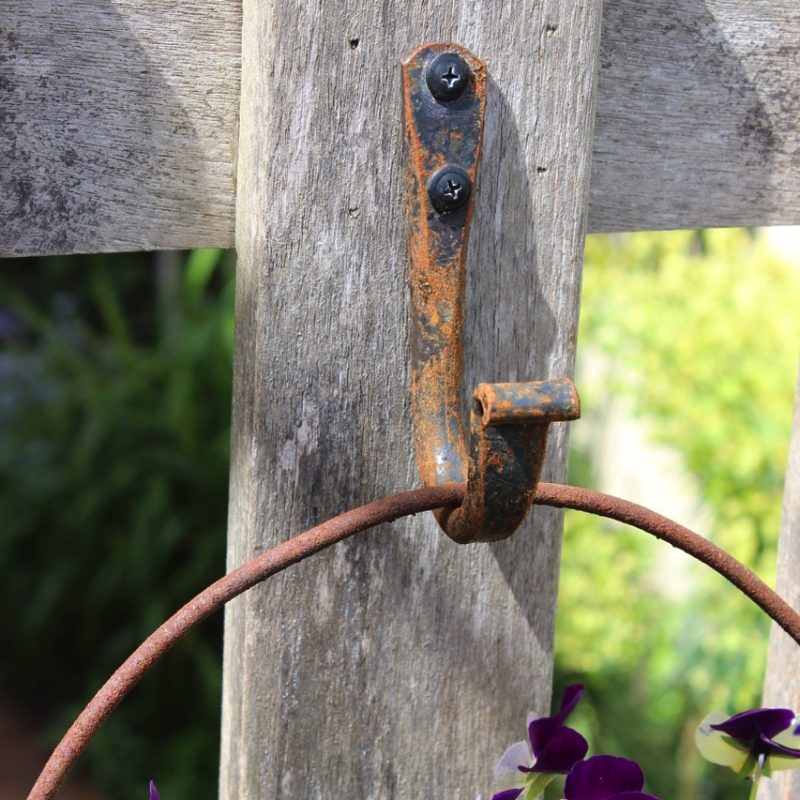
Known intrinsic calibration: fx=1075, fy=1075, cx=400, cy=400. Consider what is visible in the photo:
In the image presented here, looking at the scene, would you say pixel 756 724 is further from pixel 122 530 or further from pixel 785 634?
pixel 122 530

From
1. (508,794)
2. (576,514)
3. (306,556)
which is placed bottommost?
(576,514)

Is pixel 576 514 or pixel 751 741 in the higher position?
pixel 751 741

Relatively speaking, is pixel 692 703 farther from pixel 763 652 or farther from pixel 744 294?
pixel 744 294

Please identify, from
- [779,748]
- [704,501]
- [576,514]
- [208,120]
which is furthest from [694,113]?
[576,514]

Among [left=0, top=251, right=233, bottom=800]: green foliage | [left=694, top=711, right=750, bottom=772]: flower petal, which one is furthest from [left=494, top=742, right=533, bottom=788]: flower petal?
[left=0, top=251, right=233, bottom=800]: green foliage

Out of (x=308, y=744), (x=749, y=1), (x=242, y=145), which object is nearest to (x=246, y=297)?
(x=242, y=145)

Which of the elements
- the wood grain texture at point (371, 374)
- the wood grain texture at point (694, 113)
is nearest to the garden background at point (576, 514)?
the wood grain texture at point (694, 113)
